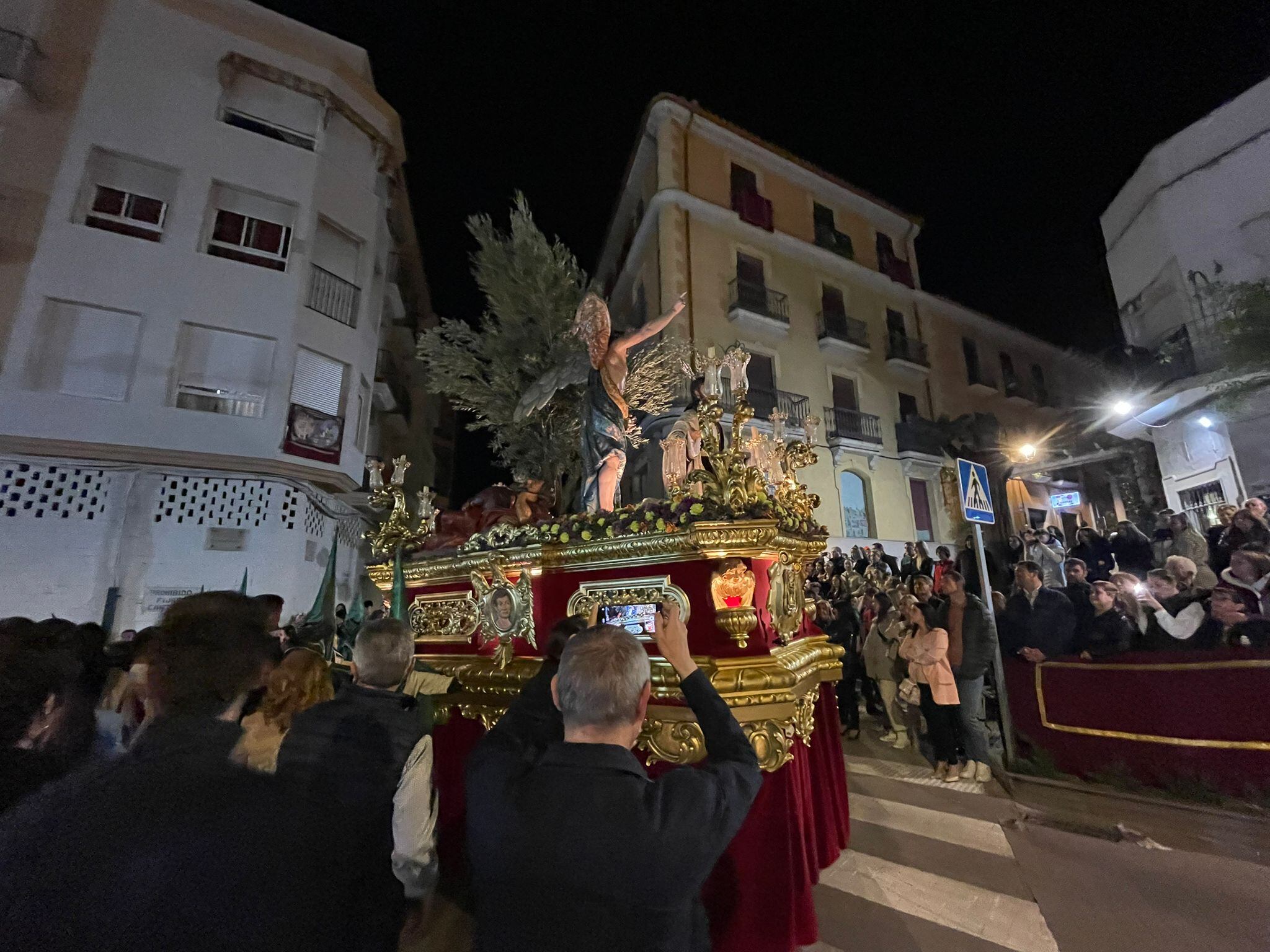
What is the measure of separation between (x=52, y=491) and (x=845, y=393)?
12.9 m

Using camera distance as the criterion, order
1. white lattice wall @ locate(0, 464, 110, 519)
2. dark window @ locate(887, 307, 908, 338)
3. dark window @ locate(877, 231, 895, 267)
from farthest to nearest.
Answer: dark window @ locate(877, 231, 895, 267), dark window @ locate(887, 307, 908, 338), white lattice wall @ locate(0, 464, 110, 519)

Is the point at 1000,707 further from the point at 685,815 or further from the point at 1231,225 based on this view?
the point at 1231,225

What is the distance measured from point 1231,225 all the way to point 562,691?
29.3ft

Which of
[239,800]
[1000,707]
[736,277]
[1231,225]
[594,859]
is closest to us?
[239,800]

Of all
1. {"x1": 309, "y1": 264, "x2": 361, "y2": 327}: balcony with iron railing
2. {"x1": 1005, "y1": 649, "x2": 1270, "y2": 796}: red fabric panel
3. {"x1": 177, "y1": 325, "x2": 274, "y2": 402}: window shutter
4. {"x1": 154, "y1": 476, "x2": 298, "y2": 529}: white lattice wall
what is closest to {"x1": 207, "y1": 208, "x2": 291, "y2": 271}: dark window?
{"x1": 309, "y1": 264, "x2": 361, "y2": 327}: balcony with iron railing

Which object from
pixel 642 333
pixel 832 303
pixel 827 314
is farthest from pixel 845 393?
pixel 642 333

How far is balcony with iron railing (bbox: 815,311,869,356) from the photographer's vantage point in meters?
10.4

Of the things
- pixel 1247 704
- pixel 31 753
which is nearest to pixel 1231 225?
pixel 1247 704

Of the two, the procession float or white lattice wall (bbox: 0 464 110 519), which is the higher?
white lattice wall (bbox: 0 464 110 519)

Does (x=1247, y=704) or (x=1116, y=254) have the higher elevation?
(x=1116, y=254)

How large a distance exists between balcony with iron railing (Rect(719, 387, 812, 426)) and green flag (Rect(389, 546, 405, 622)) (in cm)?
707

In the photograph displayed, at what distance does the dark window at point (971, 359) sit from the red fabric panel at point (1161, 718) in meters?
7.13

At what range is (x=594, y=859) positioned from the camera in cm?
111

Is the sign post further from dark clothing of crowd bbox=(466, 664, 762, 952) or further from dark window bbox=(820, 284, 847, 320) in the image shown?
dark window bbox=(820, 284, 847, 320)
